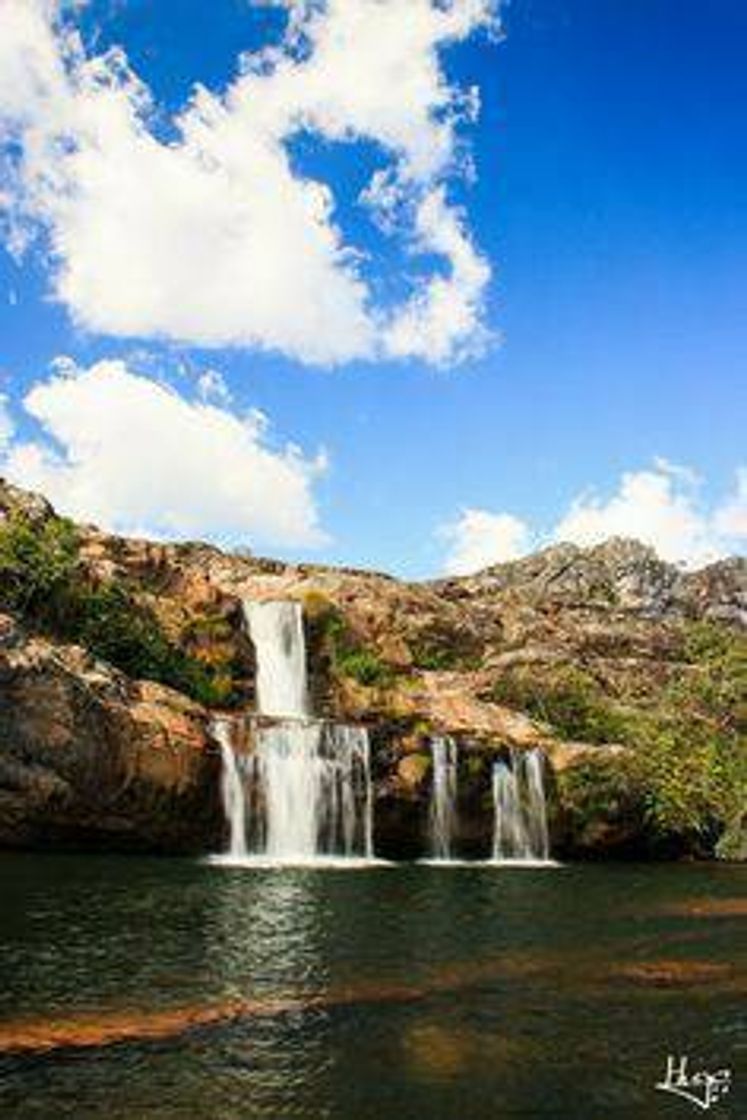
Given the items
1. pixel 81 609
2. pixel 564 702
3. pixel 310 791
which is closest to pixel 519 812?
pixel 310 791

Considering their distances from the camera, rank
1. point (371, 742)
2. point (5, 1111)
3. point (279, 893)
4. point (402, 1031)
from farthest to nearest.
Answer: point (371, 742) < point (279, 893) < point (402, 1031) < point (5, 1111)

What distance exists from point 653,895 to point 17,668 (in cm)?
2358

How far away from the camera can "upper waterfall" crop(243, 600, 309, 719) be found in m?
64.6

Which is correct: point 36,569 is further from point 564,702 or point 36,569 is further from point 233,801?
point 564,702

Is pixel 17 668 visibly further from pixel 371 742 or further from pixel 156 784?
pixel 371 742

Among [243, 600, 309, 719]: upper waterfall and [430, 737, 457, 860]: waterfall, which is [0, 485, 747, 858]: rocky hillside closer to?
[430, 737, 457, 860]: waterfall

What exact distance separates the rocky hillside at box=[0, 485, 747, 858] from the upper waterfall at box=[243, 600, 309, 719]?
34.7 inches

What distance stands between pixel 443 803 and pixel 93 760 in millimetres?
15731

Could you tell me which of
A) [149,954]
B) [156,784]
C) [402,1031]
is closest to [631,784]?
[156,784]

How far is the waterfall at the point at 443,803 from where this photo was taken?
55.2m

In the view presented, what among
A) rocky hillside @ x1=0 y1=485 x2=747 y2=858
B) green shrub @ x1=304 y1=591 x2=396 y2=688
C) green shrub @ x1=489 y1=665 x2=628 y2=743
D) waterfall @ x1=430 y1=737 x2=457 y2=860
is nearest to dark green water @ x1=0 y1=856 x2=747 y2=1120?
rocky hillside @ x1=0 y1=485 x2=747 y2=858

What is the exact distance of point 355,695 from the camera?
64.6 m

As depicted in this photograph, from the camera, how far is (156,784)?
4853 cm

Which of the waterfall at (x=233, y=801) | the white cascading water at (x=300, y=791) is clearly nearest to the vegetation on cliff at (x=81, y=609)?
the white cascading water at (x=300, y=791)
